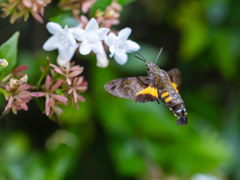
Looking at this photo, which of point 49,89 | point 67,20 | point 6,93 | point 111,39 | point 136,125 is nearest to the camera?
point 6,93

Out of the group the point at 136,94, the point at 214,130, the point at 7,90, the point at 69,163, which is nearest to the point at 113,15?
the point at 136,94

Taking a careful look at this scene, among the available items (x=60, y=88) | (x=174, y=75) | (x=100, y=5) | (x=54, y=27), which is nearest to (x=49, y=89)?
(x=60, y=88)

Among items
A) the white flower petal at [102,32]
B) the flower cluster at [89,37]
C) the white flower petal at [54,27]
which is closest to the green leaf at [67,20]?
the flower cluster at [89,37]

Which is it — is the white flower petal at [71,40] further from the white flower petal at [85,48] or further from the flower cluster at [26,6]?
the flower cluster at [26,6]

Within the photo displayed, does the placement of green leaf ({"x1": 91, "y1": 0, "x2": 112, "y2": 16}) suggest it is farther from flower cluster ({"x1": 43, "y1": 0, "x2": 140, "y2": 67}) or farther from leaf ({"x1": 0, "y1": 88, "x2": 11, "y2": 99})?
leaf ({"x1": 0, "y1": 88, "x2": 11, "y2": 99})

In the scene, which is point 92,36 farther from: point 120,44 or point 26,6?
point 26,6
